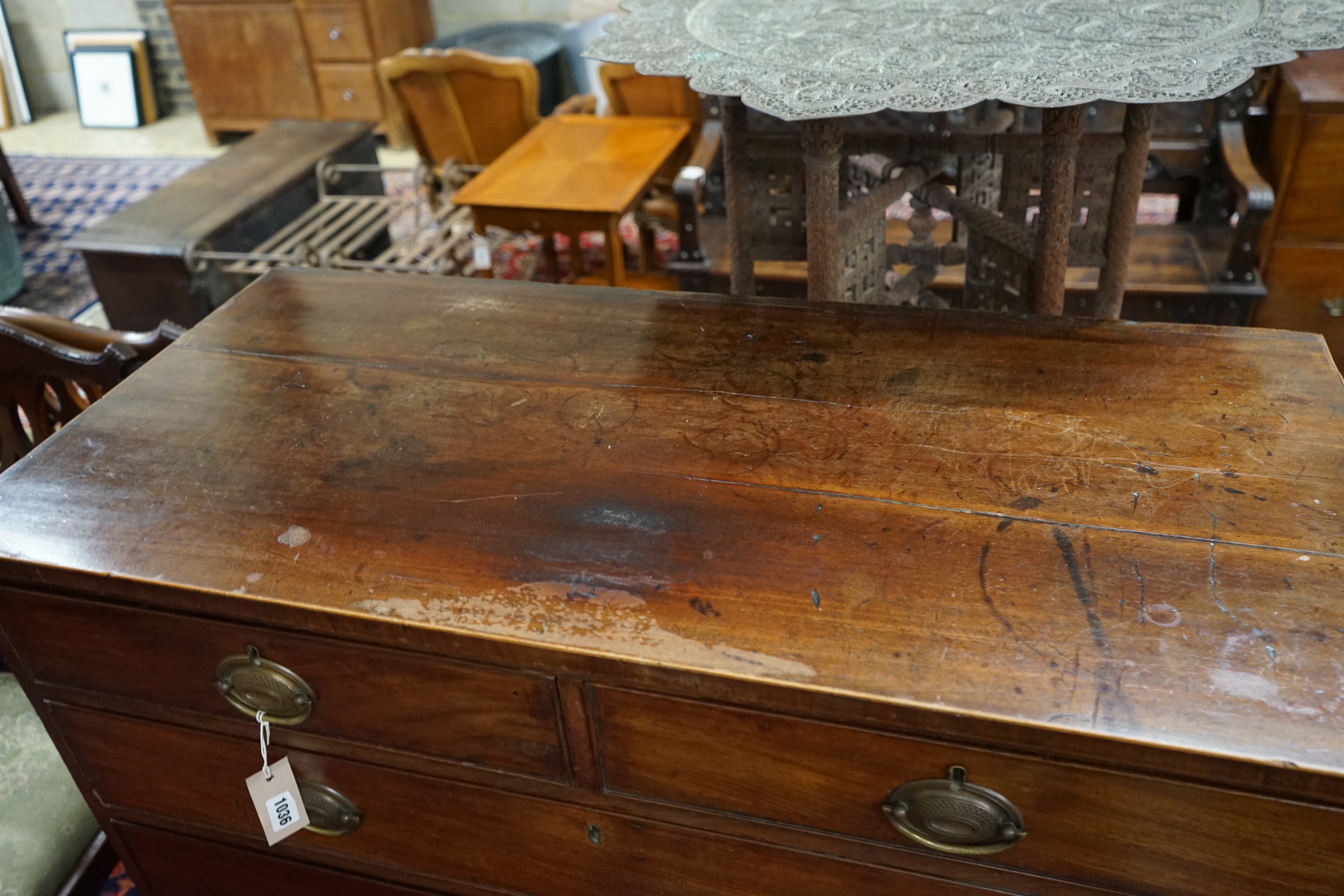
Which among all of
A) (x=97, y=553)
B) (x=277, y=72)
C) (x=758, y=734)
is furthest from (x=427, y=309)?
(x=277, y=72)

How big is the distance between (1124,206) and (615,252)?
5.53ft

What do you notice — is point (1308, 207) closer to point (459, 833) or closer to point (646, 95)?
point (646, 95)

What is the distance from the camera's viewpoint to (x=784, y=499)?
1.06 meters

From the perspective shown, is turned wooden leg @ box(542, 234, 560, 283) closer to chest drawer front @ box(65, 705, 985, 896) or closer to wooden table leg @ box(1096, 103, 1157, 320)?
wooden table leg @ box(1096, 103, 1157, 320)

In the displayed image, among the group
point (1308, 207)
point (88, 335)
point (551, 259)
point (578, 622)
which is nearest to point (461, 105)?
point (551, 259)

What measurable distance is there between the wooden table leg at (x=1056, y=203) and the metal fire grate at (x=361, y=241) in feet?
6.12

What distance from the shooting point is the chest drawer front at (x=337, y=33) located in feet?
16.2

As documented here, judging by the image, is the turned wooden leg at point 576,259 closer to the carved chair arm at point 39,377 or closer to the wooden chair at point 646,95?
the wooden chair at point 646,95

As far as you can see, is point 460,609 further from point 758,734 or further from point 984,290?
point 984,290

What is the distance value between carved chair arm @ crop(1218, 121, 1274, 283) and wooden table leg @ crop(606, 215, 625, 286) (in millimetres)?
1542

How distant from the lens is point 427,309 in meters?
1.48

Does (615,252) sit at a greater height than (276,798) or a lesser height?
lesser

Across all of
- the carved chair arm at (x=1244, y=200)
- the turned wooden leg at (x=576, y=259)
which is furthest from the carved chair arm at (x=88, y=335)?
the carved chair arm at (x=1244, y=200)

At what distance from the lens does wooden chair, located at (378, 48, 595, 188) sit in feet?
11.6
